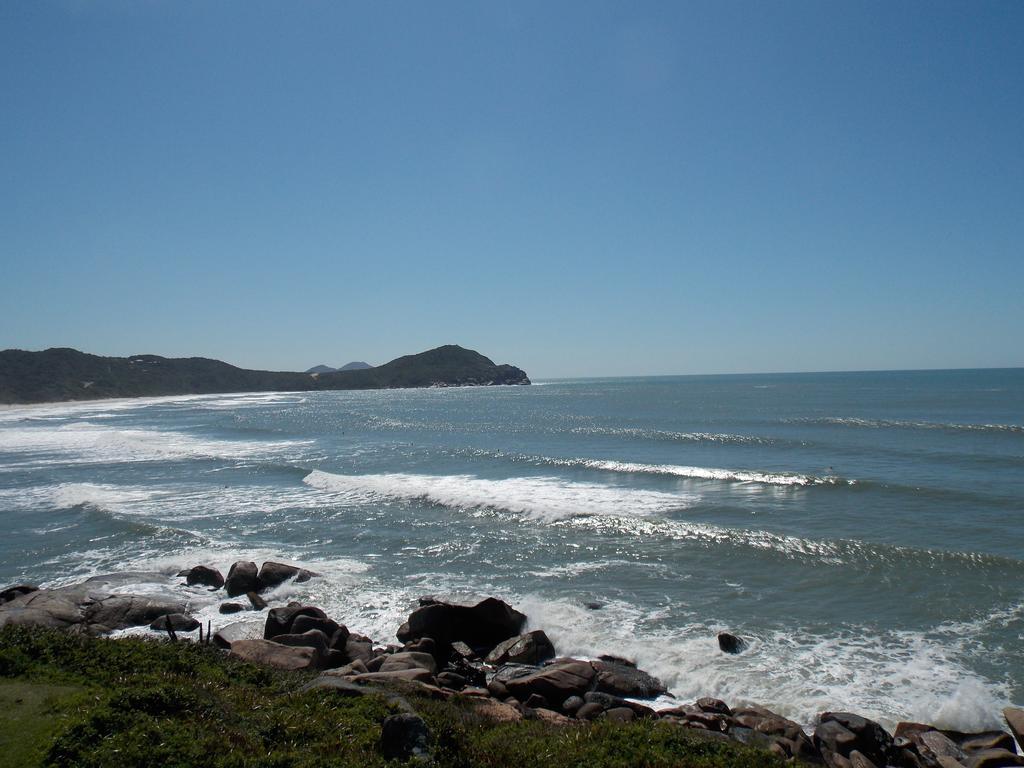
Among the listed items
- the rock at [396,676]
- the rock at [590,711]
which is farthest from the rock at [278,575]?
the rock at [590,711]

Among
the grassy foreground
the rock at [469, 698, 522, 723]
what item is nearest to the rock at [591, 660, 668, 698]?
the rock at [469, 698, 522, 723]

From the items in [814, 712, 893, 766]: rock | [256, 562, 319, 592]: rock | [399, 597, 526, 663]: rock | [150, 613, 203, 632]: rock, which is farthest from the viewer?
[256, 562, 319, 592]: rock

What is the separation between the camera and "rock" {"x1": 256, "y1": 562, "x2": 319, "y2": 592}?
1844 cm

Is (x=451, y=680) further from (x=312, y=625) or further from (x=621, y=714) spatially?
(x=312, y=625)

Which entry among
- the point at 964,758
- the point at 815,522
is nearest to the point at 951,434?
the point at 815,522

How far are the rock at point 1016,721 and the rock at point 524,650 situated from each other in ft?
25.5

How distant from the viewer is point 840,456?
3906cm

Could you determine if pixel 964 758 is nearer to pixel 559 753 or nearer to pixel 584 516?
pixel 559 753

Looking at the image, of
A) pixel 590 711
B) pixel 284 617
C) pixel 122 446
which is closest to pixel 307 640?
pixel 284 617

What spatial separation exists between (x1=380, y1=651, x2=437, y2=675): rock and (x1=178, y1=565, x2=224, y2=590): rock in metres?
8.41

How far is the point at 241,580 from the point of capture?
18344 mm

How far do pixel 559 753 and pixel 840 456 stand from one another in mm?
36220

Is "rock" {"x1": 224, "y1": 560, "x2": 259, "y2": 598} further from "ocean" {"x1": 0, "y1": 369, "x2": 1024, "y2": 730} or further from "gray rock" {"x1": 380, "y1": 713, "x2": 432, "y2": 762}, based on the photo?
"gray rock" {"x1": 380, "y1": 713, "x2": 432, "y2": 762}

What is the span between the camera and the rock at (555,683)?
1176 cm
